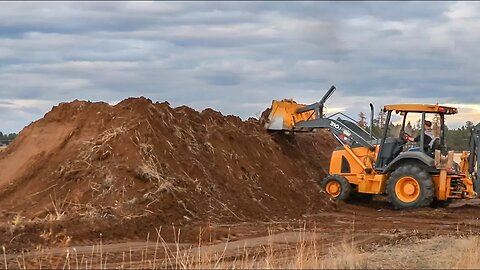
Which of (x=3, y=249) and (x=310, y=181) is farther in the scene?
(x=310, y=181)

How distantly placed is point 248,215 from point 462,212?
20.1 feet

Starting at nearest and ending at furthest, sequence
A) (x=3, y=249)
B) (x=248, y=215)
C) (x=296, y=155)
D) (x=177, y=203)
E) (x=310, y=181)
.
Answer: (x=3, y=249)
(x=177, y=203)
(x=248, y=215)
(x=310, y=181)
(x=296, y=155)

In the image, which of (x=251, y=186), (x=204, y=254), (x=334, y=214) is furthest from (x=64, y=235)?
(x=334, y=214)

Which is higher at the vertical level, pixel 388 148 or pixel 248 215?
pixel 388 148

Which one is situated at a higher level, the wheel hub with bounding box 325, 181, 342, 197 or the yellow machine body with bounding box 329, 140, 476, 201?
the yellow machine body with bounding box 329, 140, 476, 201

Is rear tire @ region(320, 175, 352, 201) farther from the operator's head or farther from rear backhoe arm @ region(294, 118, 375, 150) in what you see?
the operator's head

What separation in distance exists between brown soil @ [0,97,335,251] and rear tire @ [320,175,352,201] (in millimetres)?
344

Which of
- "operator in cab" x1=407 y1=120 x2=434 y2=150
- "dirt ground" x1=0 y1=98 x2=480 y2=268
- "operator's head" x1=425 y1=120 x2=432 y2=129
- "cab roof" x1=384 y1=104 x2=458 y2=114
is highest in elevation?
"cab roof" x1=384 y1=104 x2=458 y2=114

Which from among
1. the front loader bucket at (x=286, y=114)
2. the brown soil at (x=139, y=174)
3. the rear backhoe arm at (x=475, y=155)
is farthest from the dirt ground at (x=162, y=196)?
the rear backhoe arm at (x=475, y=155)

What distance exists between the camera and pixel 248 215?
1850 centimetres

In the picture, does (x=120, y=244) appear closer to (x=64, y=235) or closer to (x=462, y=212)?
(x=64, y=235)

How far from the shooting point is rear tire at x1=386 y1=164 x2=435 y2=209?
67.0ft

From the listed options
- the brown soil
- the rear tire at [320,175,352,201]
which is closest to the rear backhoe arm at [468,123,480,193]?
the rear tire at [320,175,352,201]

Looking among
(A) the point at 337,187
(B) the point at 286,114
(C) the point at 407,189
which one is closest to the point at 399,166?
(C) the point at 407,189
